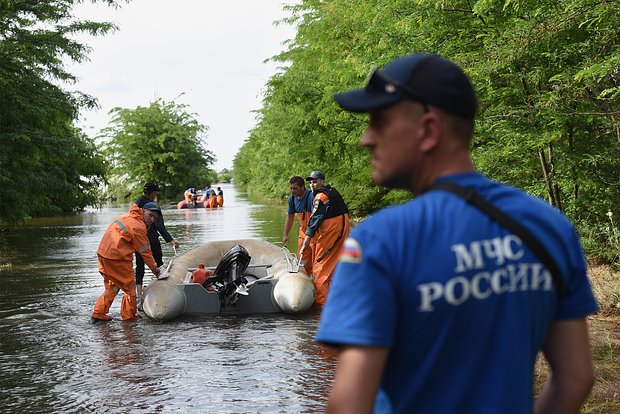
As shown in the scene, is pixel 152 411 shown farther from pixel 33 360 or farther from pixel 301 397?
pixel 33 360

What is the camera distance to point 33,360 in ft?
30.9

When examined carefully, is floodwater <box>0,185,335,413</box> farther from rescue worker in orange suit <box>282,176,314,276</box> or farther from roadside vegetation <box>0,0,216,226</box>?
roadside vegetation <box>0,0,216,226</box>

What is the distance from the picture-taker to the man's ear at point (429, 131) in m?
1.81

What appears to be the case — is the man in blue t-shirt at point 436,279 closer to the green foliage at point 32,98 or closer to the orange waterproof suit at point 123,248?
the orange waterproof suit at point 123,248

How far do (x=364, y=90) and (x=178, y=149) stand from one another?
84.0m

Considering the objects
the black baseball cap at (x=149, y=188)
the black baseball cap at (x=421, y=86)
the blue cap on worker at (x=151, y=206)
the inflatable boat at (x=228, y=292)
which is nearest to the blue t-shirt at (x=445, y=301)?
the black baseball cap at (x=421, y=86)

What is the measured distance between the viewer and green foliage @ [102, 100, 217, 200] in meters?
83.8

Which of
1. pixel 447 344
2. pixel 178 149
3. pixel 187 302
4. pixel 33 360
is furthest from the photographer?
pixel 178 149

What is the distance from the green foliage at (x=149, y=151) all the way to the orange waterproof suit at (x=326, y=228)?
71.9m

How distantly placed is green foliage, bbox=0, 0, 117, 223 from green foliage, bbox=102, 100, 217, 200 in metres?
59.0

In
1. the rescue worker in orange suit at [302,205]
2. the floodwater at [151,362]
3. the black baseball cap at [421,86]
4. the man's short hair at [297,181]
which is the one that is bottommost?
the floodwater at [151,362]

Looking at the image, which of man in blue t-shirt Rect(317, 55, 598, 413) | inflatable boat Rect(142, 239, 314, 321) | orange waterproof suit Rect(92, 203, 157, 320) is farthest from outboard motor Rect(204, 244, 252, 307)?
man in blue t-shirt Rect(317, 55, 598, 413)

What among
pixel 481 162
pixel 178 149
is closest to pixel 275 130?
pixel 481 162

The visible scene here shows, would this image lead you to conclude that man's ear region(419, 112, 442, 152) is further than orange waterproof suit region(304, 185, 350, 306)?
No
